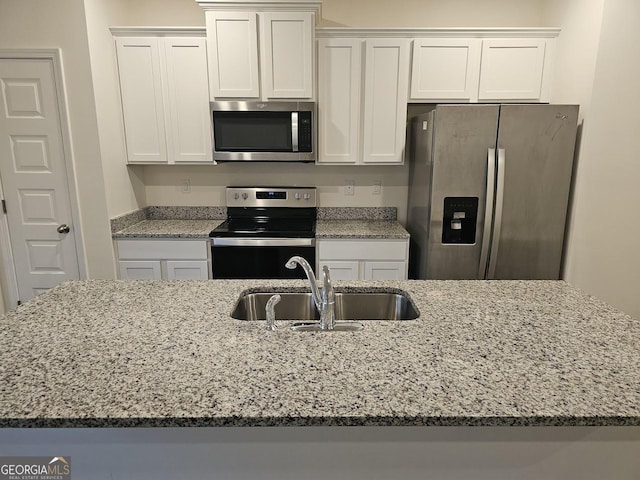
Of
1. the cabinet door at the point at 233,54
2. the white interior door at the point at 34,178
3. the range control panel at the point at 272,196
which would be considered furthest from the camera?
the range control panel at the point at 272,196

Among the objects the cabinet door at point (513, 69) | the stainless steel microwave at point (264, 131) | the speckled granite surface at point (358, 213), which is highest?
the cabinet door at point (513, 69)

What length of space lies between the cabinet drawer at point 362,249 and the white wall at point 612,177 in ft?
3.83

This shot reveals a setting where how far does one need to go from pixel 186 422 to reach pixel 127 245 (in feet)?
7.69

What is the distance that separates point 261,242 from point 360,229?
2.60 feet

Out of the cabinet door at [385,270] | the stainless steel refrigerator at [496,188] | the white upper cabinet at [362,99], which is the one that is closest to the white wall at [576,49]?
the stainless steel refrigerator at [496,188]

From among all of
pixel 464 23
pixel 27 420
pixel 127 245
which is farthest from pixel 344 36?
pixel 27 420

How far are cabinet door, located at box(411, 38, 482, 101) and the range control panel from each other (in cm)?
117

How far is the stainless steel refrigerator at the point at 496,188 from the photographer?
2.40 m

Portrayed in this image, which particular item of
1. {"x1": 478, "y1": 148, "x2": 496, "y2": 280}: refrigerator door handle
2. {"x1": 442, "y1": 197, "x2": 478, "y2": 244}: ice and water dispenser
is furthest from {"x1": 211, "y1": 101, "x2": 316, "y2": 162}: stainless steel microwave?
{"x1": 478, "y1": 148, "x2": 496, "y2": 280}: refrigerator door handle

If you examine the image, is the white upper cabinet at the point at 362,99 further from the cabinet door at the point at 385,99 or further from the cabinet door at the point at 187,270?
the cabinet door at the point at 187,270

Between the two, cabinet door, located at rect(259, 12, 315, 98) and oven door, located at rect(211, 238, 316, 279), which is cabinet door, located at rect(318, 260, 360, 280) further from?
cabinet door, located at rect(259, 12, 315, 98)

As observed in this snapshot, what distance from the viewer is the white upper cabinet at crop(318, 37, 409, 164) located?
9.07 feet

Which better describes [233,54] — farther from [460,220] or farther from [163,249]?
[460,220]
